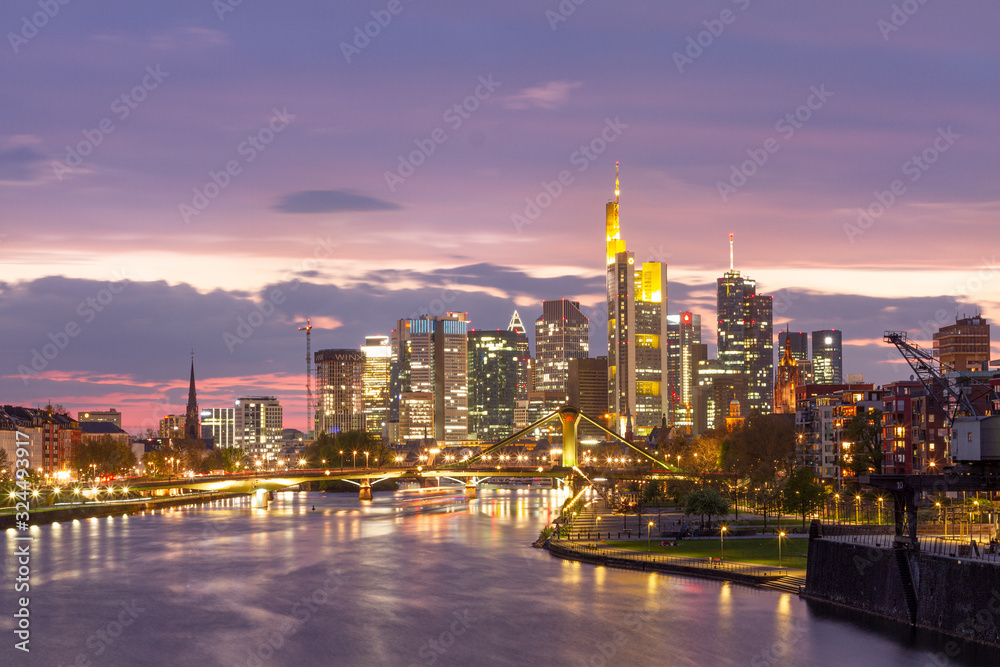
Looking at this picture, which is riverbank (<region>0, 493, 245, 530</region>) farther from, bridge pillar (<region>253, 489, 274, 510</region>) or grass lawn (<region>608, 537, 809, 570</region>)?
grass lawn (<region>608, 537, 809, 570</region>)

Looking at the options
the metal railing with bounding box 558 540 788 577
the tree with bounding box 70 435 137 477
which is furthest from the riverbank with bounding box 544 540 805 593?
the tree with bounding box 70 435 137 477

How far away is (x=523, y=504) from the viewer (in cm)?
14775

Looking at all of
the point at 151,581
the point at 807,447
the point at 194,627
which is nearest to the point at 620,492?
the point at 807,447

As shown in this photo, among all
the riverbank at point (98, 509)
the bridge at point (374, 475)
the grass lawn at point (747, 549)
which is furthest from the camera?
A: the bridge at point (374, 475)

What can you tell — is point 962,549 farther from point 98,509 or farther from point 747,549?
point 98,509

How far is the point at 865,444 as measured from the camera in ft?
384

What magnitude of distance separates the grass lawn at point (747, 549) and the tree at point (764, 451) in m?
45.0

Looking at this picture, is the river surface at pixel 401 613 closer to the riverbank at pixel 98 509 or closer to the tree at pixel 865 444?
the riverbank at pixel 98 509

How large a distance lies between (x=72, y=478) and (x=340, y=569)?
358ft

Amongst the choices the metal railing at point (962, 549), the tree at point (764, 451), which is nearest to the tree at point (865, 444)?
the tree at point (764, 451)

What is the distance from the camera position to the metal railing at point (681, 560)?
62.3 metres

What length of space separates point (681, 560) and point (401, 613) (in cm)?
2049

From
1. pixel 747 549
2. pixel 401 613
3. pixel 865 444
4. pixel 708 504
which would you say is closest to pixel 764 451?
pixel 865 444

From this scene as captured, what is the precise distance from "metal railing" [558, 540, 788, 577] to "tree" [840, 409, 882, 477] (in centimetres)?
4470
